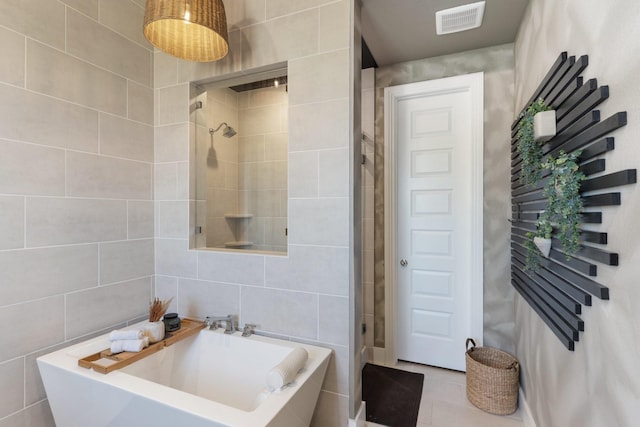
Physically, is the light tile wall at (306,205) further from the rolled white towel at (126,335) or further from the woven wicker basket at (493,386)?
the woven wicker basket at (493,386)

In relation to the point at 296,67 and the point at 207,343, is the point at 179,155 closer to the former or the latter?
the point at 296,67

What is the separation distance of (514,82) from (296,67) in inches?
66.2

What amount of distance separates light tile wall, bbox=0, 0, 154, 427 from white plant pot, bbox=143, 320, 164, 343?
41 cm

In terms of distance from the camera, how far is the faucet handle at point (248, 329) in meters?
1.85

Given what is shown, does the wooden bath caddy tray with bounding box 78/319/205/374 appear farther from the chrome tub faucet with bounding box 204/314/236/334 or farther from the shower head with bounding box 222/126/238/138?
the shower head with bounding box 222/126/238/138

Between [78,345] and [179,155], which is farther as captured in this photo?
[179,155]

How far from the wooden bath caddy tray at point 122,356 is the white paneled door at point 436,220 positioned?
1755mm

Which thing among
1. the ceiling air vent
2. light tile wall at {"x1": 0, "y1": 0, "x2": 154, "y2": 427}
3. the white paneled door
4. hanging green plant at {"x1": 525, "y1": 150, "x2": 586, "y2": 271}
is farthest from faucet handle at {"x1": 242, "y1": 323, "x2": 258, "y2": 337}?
the ceiling air vent

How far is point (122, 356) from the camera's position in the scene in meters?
1.54

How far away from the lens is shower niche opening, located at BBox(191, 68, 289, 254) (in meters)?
1.95

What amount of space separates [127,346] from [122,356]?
0.20 feet

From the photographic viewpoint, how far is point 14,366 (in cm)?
149

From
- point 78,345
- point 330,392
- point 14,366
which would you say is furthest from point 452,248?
point 14,366

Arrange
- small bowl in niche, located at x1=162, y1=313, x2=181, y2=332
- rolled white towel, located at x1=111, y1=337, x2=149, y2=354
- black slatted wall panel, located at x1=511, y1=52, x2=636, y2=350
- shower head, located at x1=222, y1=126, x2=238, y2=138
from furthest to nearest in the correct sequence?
shower head, located at x1=222, y1=126, x2=238, y2=138 < small bowl in niche, located at x1=162, y1=313, x2=181, y2=332 < rolled white towel, located at x1=111, y1=337, x2=149, y2=354 < black slatted wall panel, located at x1=511, y1=52, x2=636, y2=350
